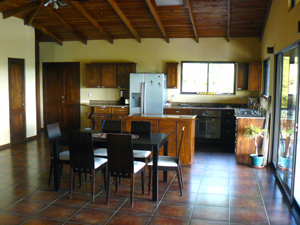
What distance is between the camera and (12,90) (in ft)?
24.0

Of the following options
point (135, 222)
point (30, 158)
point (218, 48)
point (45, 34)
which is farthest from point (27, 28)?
point (135, 222)

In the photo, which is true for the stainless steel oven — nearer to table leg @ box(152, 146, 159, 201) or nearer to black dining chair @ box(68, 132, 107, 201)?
table leg @ box(152, 146, 159, 201)

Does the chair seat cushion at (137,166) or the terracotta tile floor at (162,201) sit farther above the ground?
the chair seat cushion at (137,166)

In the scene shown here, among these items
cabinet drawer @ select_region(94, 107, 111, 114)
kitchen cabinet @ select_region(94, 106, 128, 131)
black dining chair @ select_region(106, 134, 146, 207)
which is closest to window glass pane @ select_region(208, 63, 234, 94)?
kitchen cabinet @ select_region(94, 106, 128, 131)

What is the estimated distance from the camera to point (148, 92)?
27.4 feet

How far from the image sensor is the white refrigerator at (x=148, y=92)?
8.25 m

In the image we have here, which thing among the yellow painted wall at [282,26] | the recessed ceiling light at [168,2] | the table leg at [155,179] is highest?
the recessed ceiling light at [168,2]

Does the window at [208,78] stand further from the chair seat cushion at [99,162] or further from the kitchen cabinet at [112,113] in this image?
the chair seat cushion at [99,162]

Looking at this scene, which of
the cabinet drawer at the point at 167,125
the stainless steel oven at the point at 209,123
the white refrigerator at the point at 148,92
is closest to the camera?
the cabinet drawer at the point at 167,125

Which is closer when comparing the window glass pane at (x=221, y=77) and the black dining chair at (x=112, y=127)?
the black dining chair at (x=112, y=127)

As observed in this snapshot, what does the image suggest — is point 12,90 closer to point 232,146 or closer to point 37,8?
point 37,8

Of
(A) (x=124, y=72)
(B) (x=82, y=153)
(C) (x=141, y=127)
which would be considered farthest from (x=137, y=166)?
(A) (x=124, y=72)

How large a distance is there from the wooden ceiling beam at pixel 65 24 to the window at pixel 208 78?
2996 mm

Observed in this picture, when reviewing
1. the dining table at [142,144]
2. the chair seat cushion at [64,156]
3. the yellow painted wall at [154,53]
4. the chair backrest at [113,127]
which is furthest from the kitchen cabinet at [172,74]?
the chair seat cushion at [64,156]
